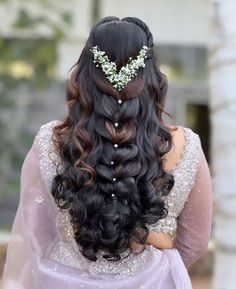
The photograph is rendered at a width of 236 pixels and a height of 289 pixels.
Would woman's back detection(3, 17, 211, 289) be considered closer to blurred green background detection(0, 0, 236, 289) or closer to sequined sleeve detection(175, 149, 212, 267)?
sequined sleeve detection(175, 149, 212, 267)

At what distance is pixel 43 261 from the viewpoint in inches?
129

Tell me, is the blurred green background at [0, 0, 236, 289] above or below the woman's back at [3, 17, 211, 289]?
below

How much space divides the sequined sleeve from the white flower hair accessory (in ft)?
1.23

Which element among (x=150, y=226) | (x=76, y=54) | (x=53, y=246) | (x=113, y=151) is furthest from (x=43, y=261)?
(x=76, y=54)

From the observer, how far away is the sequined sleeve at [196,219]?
3.25m

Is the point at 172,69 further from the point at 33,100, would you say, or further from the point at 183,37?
the point at 33,100

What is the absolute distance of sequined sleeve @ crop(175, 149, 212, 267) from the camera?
325 cm

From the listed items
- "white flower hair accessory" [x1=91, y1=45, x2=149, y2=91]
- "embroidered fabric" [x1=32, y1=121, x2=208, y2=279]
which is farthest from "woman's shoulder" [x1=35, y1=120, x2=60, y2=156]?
"white flower hair accessory" [x1=91, y1=45, x2=149, y2=91]

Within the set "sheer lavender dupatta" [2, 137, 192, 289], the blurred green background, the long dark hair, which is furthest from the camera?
the blurred green background

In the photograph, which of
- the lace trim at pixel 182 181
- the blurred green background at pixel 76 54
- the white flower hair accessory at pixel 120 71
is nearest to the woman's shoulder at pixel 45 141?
the white flower hair accessory at pixel 120 71

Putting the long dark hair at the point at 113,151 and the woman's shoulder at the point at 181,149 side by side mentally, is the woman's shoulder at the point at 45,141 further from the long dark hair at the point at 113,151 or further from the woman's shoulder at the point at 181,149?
the woman's shoulder at the point at 181,149

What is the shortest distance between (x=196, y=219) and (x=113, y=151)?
1.48ft

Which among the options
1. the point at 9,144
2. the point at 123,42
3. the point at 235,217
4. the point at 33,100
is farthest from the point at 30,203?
the point at 33,100

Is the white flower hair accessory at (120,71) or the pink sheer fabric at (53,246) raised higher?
the white flower hair accessory at (120,71)
